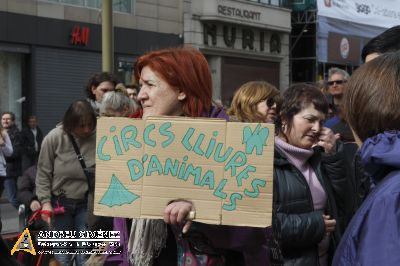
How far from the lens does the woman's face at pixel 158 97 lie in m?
2.87

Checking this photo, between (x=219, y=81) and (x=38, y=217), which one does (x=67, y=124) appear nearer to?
(x=38, y=217)

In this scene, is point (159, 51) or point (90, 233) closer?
point (159, 51)

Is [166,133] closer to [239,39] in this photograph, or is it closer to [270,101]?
[270,101]

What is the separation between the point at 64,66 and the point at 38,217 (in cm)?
1304

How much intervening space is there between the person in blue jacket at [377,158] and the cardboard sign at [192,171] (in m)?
0.45

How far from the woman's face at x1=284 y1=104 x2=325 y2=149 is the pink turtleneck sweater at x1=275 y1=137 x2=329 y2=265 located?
7 centimetres

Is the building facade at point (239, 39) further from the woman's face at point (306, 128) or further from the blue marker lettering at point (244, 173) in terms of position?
the blue marker lettering at point (244, 173)

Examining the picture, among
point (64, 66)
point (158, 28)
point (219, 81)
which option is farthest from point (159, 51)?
point (219, 81)

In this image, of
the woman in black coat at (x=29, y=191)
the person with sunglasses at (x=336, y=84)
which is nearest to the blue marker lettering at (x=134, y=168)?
the woman in black coat at (x=29, y=191)

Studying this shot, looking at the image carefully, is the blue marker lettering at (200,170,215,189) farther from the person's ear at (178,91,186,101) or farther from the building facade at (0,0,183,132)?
the building facade at (0,0,183,132)

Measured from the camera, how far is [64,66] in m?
18.1

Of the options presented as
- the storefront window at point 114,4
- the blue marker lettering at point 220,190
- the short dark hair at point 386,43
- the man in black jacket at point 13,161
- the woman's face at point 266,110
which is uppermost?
the storefront window at point 114,4

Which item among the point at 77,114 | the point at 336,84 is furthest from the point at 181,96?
the point at 336,84

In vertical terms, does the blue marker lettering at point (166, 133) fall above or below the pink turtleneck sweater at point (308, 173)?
above
